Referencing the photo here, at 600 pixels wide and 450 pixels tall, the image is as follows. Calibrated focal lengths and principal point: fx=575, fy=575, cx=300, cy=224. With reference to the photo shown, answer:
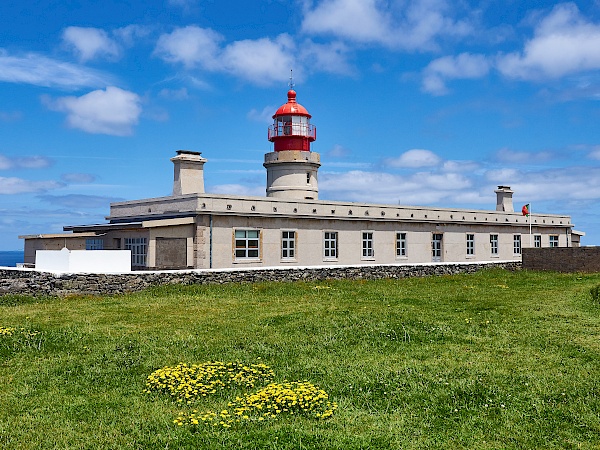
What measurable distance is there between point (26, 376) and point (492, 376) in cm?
807

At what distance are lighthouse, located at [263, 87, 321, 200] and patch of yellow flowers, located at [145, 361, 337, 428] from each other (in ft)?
77.6

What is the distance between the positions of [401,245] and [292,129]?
366 inches

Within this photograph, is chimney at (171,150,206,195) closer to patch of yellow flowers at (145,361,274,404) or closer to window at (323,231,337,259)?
window at (323,231,337,259)

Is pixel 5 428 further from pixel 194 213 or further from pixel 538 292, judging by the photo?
pixel 538 292

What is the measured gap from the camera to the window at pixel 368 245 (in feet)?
101

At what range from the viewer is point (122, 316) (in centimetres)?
1588

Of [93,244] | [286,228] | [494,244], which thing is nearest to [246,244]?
[286,228]

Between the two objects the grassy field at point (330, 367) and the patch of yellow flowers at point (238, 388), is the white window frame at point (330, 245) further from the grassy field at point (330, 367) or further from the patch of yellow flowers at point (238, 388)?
the patch of yellow flowers at point (238, 388)

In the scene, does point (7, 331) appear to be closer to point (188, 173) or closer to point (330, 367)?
point (330, 367)

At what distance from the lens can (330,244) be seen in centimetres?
2945

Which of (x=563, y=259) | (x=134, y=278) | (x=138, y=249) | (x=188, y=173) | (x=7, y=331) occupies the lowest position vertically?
(x=7, y=331)

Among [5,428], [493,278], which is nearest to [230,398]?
[5,428]

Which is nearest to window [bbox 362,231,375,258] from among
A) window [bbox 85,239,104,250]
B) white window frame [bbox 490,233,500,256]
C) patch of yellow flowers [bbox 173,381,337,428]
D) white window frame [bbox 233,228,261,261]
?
white window frame [bbox 233,228,261,261]

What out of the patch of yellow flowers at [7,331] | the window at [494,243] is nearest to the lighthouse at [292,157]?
the window at [494,243]
